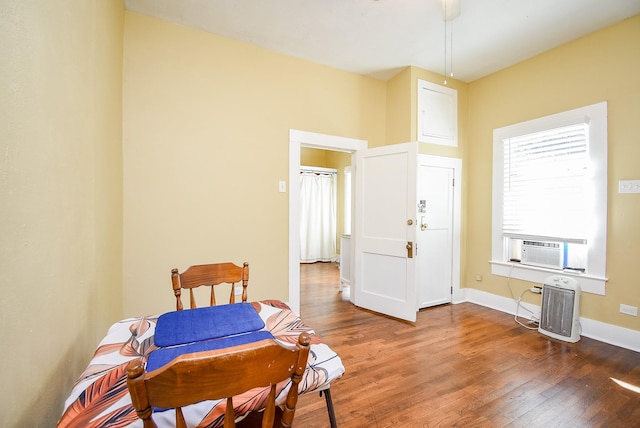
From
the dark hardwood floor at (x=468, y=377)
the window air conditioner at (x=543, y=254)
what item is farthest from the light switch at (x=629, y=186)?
the dark hardwood floor at (x=468, y=377)

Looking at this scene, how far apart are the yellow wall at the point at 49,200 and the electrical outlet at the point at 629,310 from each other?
403cm

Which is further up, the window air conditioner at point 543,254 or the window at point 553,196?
the window at point 553,196

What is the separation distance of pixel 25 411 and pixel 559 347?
358 cm

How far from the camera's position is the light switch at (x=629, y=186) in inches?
94.3

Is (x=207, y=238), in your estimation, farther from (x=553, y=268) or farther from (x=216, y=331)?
(x=553, y=268)

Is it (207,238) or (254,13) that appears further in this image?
(207,238)

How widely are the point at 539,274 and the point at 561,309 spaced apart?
499mm

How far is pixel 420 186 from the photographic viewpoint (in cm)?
343

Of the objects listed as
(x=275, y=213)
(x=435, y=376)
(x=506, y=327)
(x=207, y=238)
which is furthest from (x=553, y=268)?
(x=207, y=238)

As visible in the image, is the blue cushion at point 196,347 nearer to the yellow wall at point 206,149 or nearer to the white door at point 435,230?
the yellow wall at point 206,149

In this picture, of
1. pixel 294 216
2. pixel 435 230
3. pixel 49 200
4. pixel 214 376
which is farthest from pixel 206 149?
pixel 435 230

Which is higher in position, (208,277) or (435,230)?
(435,230)

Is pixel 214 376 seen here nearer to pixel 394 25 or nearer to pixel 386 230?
pixel 386 230

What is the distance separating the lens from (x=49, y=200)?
971 mm
